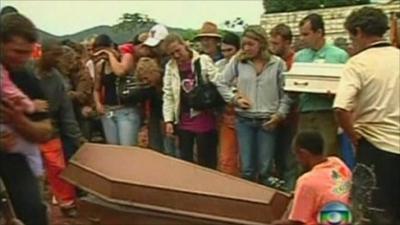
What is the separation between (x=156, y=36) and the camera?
366 inches

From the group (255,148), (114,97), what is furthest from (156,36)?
(255,148)

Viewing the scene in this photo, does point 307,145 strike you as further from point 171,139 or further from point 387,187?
point 171,139

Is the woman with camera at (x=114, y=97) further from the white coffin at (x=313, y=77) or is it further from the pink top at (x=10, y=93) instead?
the pink top at (x=10, y=93)

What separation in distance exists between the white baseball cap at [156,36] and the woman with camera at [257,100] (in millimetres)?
1283

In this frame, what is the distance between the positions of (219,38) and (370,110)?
11.5 ft

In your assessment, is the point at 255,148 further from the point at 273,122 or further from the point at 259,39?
the point at 259,39

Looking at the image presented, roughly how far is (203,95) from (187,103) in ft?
0.96

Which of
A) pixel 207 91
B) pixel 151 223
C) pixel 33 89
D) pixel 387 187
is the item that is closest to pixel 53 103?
pixel 207 91

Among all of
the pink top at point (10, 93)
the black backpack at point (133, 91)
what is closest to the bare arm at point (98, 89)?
the black backpack at point (133, 91)

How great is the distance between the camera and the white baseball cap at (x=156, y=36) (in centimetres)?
920

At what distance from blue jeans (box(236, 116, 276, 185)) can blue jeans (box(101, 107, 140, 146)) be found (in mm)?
1563

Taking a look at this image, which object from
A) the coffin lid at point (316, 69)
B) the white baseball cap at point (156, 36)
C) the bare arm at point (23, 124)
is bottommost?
the coffin lid at point (316, 69)

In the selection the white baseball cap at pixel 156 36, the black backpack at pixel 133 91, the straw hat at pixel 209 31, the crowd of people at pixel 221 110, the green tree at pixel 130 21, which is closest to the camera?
the crowd of people at pixel 221 110

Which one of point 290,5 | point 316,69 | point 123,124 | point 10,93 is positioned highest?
point 10,93
